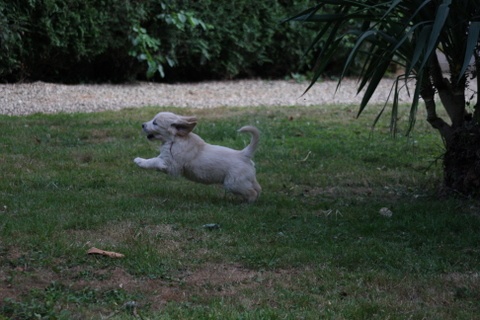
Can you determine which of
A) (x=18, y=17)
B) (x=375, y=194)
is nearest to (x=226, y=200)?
(x=375, y=194)

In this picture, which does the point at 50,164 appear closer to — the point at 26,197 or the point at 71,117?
the point at 26,197

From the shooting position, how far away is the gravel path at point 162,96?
1209 cm

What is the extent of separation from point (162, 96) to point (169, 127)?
6.80m

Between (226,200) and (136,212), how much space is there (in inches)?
39.8

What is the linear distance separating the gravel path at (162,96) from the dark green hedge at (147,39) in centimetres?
41

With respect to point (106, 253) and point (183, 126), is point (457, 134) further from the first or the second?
point (106, 253)

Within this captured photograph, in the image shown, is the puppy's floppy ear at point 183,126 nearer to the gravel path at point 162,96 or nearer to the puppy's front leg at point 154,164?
the puppy's front leg at point 154,164

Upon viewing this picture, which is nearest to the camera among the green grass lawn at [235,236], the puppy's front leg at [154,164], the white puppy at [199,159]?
the green grass lawn at [235,236]

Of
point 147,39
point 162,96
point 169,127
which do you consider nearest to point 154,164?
point 169,127

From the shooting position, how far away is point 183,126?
274 inches

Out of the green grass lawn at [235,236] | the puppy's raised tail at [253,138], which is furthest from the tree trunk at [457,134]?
the puppy's raised tail at [253,138]

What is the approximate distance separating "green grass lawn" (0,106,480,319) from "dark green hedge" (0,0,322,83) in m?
3.44

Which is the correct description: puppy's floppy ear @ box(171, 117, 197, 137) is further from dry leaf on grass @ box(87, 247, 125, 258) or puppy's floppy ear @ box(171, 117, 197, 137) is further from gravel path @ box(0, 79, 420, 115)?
gravel path @ box(0, 79, 420, 115)

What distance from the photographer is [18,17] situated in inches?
471
